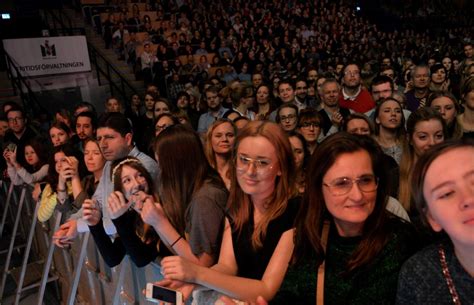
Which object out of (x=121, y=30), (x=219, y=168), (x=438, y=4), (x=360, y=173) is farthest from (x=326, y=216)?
(x=438, y=4)

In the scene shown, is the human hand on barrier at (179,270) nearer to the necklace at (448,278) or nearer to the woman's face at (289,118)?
the necklace at (448,278)

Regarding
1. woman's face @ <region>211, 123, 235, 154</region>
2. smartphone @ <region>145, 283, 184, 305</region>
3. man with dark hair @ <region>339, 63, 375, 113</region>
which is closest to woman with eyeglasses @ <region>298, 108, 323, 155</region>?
woman's face @ <region>211, 123, 235, 154</region>

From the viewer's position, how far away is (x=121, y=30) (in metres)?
11.7

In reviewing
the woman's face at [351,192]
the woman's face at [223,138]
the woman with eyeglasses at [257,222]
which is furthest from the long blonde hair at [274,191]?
the woman's face at [223,138]

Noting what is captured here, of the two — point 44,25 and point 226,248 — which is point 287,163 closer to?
point 226,248

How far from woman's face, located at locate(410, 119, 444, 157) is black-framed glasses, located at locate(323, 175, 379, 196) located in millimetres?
1489

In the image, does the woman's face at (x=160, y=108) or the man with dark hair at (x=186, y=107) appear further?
the man with dark hair at (x=186, y=107)

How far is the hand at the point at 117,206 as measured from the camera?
6.92 ft

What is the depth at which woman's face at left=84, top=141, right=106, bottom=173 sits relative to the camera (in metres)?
3.22

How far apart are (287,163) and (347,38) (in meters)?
16.1

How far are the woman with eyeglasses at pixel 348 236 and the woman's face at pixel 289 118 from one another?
2723mm

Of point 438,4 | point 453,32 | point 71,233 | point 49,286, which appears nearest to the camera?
point 71,233

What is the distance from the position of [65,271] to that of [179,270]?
8.78 ft

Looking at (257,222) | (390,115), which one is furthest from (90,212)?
(390,115)
